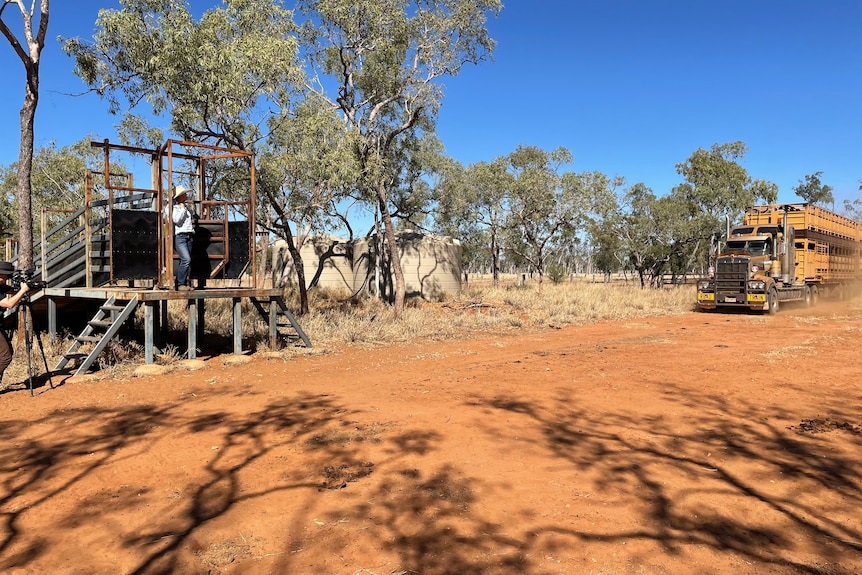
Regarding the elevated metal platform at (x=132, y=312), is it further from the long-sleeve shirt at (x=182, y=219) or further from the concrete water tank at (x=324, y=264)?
the concrete water tank at (x=324, y=264)

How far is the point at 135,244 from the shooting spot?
10266mm

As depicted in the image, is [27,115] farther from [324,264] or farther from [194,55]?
[324,264]

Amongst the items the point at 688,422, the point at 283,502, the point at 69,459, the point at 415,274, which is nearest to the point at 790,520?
the point at 688,422

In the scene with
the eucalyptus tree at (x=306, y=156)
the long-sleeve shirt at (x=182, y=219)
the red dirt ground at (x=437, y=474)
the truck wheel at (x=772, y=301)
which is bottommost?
the red dirt ground at (x=437, y=474)

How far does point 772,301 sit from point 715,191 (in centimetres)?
1995

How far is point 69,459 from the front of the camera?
5188 millimetres

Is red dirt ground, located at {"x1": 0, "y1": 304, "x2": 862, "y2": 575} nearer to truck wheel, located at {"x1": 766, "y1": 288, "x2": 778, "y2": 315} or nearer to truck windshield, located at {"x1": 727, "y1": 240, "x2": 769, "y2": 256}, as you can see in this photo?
truck wheel, located at {"x1": 766, "y1": 288, "x2": 778, "y2": 315}

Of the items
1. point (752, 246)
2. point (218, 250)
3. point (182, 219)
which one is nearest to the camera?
point (182, 219)

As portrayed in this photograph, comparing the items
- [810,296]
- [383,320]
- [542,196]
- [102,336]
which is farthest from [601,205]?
[102,336]

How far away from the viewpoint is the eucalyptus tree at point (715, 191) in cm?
3741

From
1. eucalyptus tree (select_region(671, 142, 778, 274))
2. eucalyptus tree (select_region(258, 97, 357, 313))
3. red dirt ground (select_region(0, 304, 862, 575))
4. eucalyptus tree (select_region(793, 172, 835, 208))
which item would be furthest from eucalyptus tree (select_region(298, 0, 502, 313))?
eucalyptus tree (select_region(793, 172, 835, 208))

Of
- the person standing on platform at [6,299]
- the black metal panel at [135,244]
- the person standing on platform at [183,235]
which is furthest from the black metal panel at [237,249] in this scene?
the person standing on platform at [6,299]

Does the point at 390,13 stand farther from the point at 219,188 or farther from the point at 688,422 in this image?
the point at 688,422

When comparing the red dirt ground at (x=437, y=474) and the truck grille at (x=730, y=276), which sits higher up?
the truck grille at (x=730, y=276)
